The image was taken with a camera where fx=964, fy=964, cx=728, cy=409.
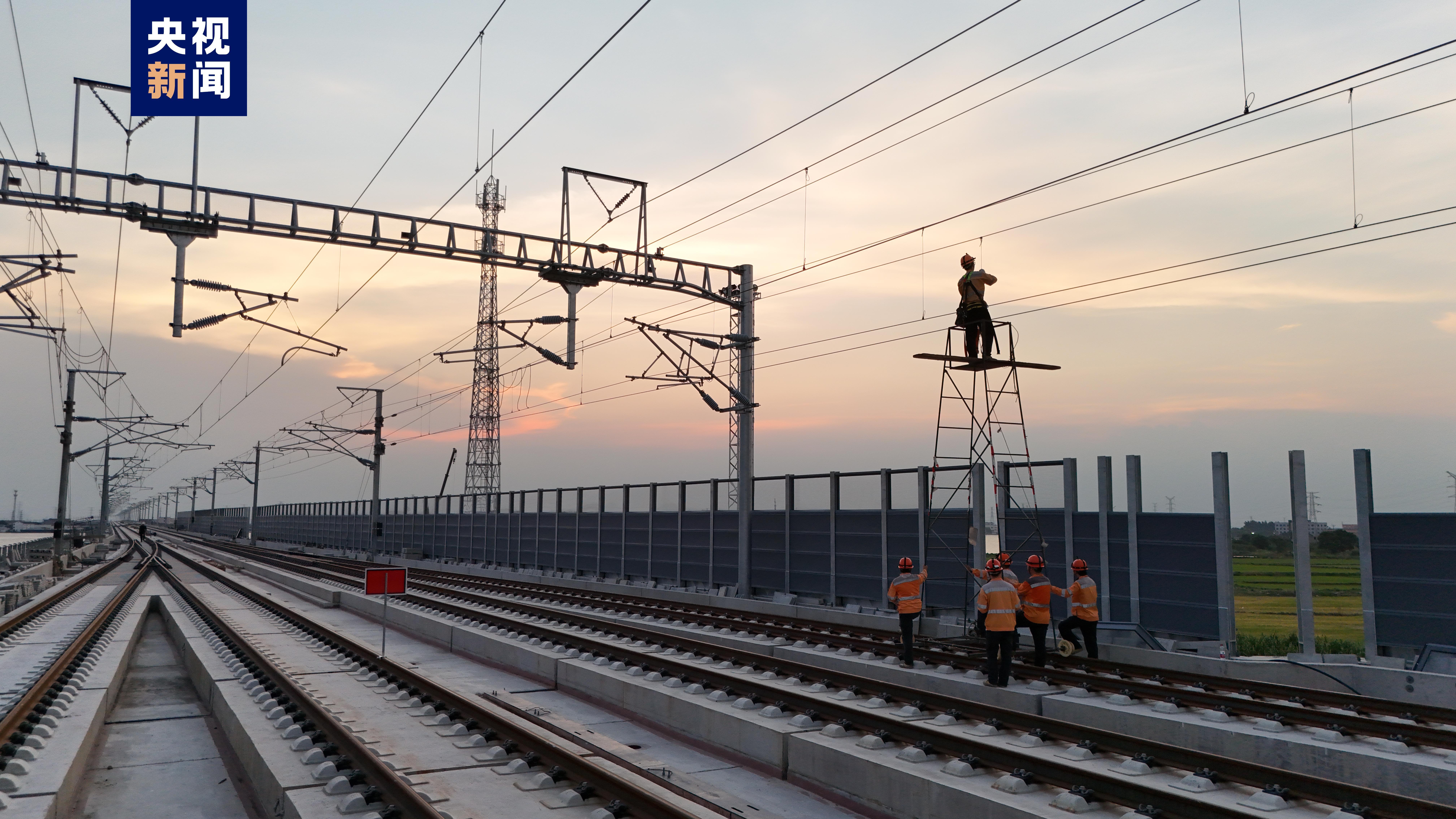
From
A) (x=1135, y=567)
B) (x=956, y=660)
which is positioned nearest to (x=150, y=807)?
(x=956, y=660)

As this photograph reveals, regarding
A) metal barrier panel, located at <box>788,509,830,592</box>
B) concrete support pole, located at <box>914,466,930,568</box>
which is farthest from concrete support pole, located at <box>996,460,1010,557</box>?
metal barrier panel, located at <box>788,509,830,592</box>

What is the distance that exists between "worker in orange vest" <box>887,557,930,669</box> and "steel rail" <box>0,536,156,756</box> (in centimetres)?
1065

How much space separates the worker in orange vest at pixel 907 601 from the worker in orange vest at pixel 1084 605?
2137 mm

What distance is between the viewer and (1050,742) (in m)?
9.59

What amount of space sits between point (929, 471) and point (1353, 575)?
7854 mm

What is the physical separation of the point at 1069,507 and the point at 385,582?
1261 centimetres

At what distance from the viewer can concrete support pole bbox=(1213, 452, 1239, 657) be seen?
1512 centimetres

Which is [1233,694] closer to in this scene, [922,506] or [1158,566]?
[1158,566]

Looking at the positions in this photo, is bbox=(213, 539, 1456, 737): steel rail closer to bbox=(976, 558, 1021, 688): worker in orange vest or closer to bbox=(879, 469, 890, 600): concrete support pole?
bbox=(976, 558, 1021, 688): worker in orange vest

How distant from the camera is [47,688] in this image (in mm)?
12188

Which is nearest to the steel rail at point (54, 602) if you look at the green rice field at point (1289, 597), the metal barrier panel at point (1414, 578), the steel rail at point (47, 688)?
the steel rail at point (47, 688)

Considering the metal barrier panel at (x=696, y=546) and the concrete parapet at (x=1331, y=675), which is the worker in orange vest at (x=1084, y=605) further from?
the metal barrier panel at (x=696, y=546)

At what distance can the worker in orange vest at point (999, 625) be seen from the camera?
12.2m

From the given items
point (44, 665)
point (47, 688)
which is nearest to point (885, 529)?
point (47, 688)
